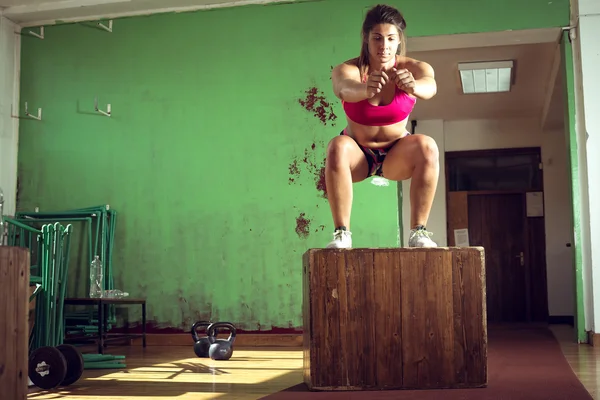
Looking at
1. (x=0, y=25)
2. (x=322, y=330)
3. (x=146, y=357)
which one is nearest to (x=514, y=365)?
(x=322, y=330)

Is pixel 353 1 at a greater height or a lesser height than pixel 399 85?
greater

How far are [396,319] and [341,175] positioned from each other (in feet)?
1.93

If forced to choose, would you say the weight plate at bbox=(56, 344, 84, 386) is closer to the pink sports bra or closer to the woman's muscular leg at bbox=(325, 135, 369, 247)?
the woman's muscular leg at bbox=(325, 135, 369, 247)

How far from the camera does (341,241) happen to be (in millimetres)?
2672

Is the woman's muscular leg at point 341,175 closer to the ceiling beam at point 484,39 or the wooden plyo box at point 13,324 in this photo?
the wooden plyo box at point 13,324

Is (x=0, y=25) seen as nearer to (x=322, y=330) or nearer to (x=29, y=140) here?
(x=29, y=140)

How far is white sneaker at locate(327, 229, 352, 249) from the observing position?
2643 millimetres

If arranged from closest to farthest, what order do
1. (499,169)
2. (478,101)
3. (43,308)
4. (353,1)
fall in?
(43,308), (353,1), (478,101), (499,169)

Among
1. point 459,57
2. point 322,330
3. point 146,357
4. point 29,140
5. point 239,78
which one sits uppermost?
point 459,57

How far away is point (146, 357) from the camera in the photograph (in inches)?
181

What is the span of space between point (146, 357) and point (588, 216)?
3.38 m

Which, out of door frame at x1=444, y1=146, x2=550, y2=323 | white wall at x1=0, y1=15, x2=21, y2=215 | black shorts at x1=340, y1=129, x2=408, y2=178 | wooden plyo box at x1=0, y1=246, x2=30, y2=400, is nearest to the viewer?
wooden plyo box at x1=0, y1=246, x2=30, y2=400

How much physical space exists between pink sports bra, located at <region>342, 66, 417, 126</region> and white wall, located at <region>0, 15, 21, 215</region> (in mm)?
4320

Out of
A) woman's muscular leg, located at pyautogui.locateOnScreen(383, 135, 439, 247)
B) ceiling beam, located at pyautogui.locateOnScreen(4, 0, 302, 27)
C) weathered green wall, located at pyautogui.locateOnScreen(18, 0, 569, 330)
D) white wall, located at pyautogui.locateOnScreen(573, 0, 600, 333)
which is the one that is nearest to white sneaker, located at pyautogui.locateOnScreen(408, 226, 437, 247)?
woman's muscular leg, located at pyautogui.locateOnScreen(383, 135, 439, 247)
